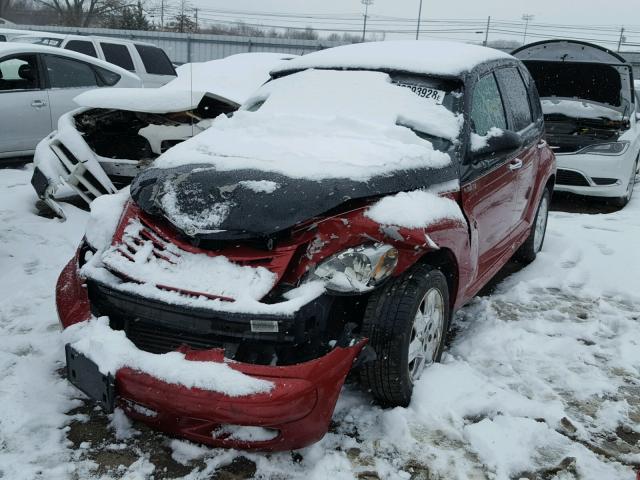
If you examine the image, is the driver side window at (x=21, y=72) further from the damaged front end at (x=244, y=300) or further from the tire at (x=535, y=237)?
the tire at (x=535, y=237)

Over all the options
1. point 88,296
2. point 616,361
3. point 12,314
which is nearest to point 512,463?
point 616,361

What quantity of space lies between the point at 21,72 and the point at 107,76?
1.13 m

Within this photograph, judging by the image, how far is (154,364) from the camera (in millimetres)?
2209

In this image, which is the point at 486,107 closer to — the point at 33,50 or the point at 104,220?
the point at 104,220

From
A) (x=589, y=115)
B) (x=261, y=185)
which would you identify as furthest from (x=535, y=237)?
(x=589, y=115)

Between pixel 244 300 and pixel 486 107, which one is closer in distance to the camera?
pixel 244 300

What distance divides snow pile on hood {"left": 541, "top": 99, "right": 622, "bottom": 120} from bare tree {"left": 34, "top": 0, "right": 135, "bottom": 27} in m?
41.5

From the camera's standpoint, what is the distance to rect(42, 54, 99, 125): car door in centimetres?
700

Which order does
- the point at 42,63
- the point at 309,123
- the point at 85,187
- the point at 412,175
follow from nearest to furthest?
the point at 412,175 → the point at 309,123 → the point at 85,187 → the point at 42,63

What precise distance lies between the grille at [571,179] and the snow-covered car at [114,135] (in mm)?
3961

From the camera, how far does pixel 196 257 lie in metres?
2.45

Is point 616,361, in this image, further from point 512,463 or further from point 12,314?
point 12,314

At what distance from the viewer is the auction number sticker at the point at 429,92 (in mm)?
3362

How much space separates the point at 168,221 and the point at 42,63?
5.45 meters
